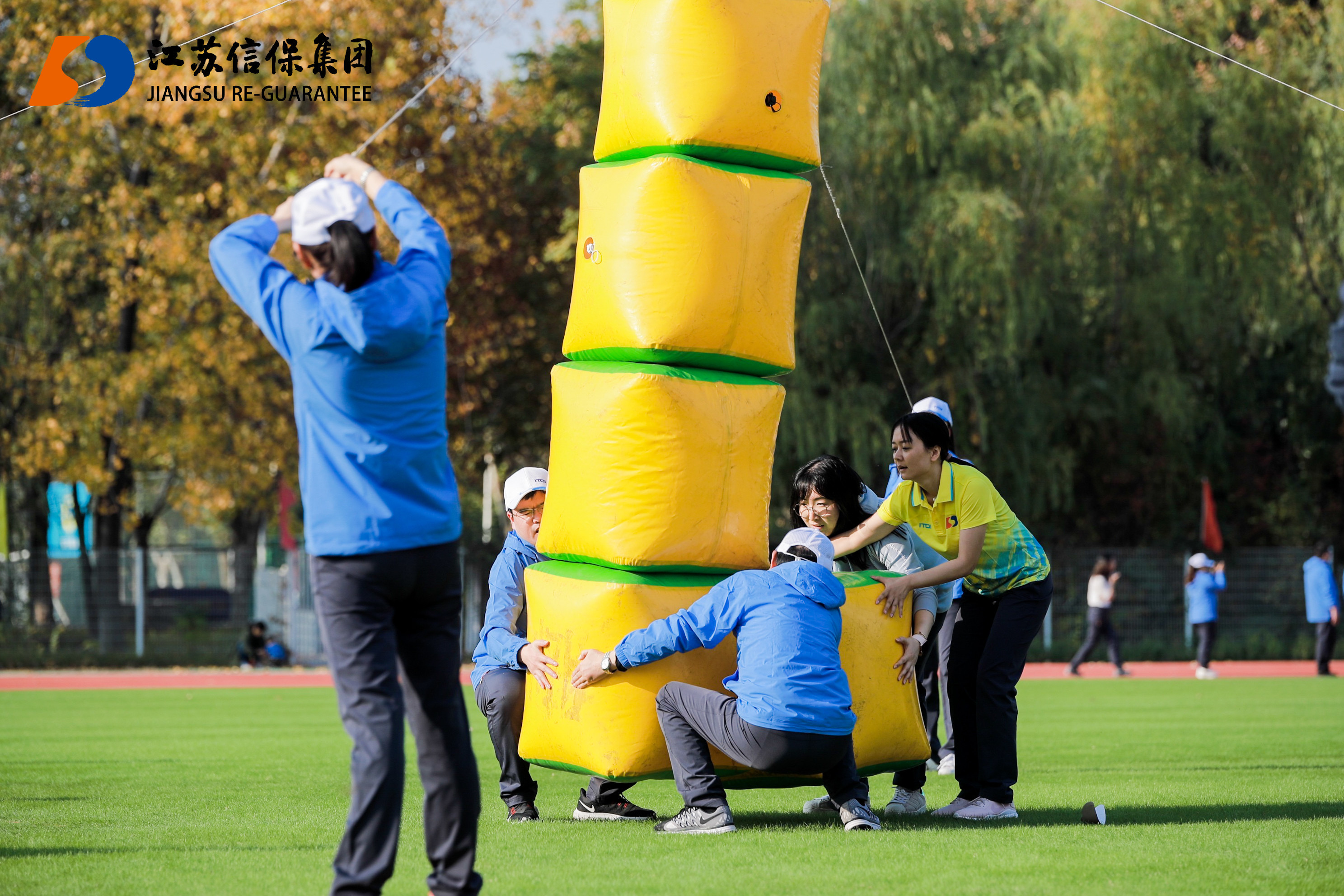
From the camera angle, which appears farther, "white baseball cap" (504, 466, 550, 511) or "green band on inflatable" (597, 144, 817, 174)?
"white baseball cap" (504, 466, 550, 511)

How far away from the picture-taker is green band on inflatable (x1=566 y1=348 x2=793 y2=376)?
21.3 feet

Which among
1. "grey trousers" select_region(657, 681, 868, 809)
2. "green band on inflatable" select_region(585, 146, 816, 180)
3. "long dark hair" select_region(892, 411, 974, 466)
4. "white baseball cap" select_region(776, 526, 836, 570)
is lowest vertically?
"grey trousers" select_region(657, 681, 868, 809)

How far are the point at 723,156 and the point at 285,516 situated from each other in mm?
19692

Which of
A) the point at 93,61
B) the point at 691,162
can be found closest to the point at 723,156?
the point at 691,162

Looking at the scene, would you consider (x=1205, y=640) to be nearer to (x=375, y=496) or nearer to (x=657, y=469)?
(x=657, y=469)

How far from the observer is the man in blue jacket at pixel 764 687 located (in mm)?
5820

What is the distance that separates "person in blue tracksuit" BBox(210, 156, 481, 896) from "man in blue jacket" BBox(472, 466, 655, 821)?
2162mm

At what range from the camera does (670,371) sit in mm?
6434

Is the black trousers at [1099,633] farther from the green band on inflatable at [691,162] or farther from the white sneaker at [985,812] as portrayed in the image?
the green band on inflatable at [691,162]

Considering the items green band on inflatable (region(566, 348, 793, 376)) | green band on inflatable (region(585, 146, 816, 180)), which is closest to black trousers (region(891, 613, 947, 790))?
green band on inflatable (region(566, 348, 793, 376))

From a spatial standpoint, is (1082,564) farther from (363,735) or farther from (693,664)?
(363,735)

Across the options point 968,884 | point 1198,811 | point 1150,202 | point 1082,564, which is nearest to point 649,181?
point 968,884

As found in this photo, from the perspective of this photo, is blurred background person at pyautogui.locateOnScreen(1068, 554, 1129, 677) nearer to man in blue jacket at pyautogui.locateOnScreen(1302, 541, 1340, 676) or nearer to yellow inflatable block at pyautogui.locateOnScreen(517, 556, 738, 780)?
man in blue jacket at pyautogui.locateOnScreen(1302, 541, 1340, 676)

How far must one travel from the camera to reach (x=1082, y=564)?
Result: 2562 cm
